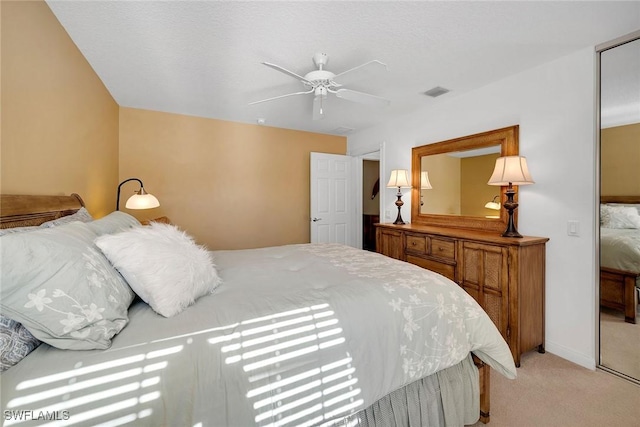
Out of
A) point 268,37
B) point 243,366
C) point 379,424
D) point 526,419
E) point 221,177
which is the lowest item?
point 526,419

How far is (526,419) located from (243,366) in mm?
1748

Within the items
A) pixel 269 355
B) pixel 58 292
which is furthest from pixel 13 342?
pixel 269 355

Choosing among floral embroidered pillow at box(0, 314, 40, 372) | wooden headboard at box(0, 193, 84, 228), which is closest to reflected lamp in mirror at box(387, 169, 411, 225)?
wooden headboard at box(0, 193, 84, 228)

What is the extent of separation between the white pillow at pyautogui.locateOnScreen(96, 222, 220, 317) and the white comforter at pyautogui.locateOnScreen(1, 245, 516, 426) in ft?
0.20

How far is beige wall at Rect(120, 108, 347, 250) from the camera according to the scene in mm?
3586

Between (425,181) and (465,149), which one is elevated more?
(465,149)

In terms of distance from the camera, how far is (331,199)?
469 centimetres

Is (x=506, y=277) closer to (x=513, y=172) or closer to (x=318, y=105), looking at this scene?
A: (x=513, y=172)

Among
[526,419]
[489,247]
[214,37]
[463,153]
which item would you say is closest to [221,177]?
[214,37]

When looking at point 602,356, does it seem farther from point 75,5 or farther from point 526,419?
point 75,5

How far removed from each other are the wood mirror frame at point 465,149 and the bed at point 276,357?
1543 mm

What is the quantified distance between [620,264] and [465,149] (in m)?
1.60

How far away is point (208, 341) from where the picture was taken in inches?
38.4

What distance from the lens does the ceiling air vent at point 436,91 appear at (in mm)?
2913
